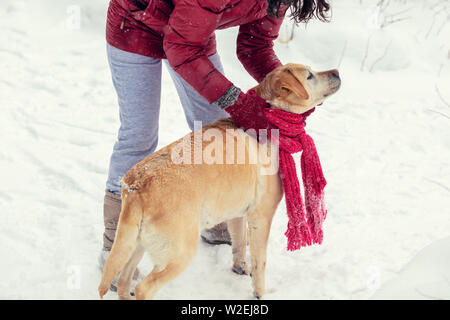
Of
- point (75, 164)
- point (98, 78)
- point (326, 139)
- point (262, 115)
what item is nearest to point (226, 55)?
point (98, 78)

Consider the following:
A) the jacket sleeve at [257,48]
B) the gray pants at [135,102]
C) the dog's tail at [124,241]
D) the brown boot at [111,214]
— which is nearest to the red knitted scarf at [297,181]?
the jacket sleeve at [257,48]

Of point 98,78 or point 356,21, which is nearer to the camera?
point 98,78

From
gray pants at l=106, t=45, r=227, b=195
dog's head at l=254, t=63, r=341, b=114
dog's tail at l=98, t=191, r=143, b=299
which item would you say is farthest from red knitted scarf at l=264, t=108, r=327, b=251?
dog's tail at l=98, t=191, r=143, b=299

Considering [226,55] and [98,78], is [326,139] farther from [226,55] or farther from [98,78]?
[98,78]

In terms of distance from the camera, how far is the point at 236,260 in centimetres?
285

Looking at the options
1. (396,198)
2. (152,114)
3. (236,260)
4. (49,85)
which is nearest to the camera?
(152,114)

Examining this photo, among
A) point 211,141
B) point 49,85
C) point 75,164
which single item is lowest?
point 75,164

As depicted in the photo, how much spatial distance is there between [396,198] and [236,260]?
59.0 inches

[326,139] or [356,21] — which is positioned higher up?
[356,21]

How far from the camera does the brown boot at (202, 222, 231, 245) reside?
122 inches

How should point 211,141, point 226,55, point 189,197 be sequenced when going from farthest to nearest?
point 226,55 → point 211,141 → point 189,197

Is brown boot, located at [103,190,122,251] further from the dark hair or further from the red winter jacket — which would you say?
the dark hair

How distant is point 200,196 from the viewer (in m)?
2.21

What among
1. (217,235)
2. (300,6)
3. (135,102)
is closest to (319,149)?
(217,235)
